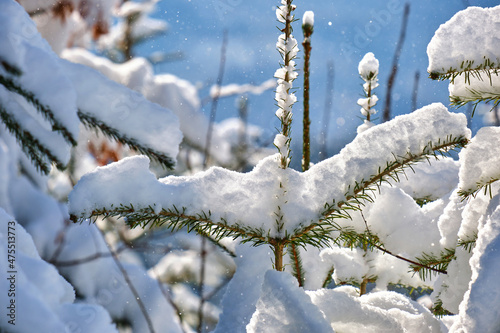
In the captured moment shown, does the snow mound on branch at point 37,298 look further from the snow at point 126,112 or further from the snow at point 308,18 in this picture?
the snow at point 308,18

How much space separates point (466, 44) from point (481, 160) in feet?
0.67

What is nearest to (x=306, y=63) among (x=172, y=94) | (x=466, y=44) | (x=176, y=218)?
(x=466, y=44)

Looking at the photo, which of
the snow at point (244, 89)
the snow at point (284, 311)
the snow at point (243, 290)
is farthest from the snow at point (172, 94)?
the snow at point (284, 311)

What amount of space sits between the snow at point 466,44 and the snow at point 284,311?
1.43ft

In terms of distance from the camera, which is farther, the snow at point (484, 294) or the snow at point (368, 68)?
the snow at point (368, 68)

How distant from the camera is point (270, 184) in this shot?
26.6 inches

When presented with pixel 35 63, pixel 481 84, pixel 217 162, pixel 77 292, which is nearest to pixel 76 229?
pixel 77 292

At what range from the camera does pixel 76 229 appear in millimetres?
2113

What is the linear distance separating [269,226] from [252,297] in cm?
33

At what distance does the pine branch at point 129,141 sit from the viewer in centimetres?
126


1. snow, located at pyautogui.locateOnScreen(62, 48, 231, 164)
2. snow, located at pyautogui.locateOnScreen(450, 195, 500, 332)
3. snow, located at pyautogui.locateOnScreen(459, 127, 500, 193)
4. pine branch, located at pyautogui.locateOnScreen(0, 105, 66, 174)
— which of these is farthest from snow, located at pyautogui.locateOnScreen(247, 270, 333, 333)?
snow, located at pyautogui.locateOnScreen(62, 48, 231, 164)

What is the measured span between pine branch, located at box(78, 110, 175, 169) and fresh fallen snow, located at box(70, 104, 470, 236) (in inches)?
22.4

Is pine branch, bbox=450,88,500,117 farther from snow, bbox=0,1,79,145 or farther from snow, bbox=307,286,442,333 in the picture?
snow, bbox=0,1,79,145

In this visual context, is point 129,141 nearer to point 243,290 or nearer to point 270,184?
point 243,290
